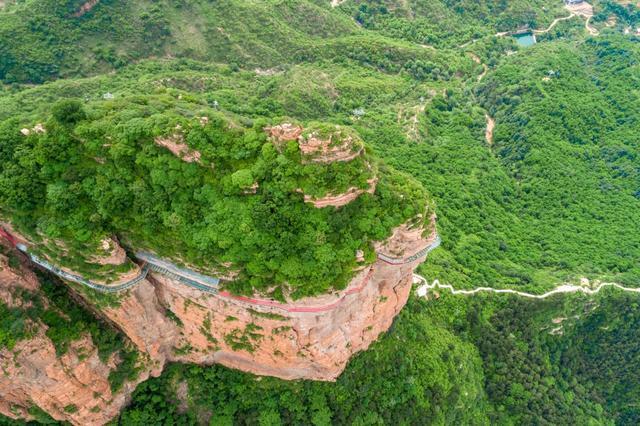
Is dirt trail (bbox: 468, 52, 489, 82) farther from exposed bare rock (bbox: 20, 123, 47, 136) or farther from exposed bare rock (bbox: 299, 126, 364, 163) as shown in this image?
exposed bare rock (bbox: 20, 123, 47, 136)

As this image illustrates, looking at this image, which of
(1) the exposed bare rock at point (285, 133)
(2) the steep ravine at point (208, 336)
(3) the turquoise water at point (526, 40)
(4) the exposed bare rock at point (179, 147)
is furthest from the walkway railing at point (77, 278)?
(3) the turquoise water at point (526, 40)

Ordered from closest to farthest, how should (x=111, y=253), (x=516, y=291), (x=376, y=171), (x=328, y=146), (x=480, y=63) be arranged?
(x=328, y=146) < (x=111, y=253) < (x=376, y=171) < (x=516, y=291) < (x=480, y=63)

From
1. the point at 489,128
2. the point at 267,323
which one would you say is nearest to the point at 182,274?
the point at 267,323

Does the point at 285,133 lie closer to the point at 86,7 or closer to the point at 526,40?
the point at 86,7

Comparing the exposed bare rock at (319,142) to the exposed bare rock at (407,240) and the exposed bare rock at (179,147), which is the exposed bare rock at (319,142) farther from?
the exposed bare rock at (407,240)

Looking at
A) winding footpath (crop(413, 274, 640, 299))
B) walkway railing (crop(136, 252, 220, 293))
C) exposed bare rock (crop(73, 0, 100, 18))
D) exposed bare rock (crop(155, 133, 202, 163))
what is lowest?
winding footpath (crop(413, 274, 640, 299))

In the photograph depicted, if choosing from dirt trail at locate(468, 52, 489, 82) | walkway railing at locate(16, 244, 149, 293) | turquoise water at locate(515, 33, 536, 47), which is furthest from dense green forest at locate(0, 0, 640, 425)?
turquoise water at locate(515, 33, 536, 47)
